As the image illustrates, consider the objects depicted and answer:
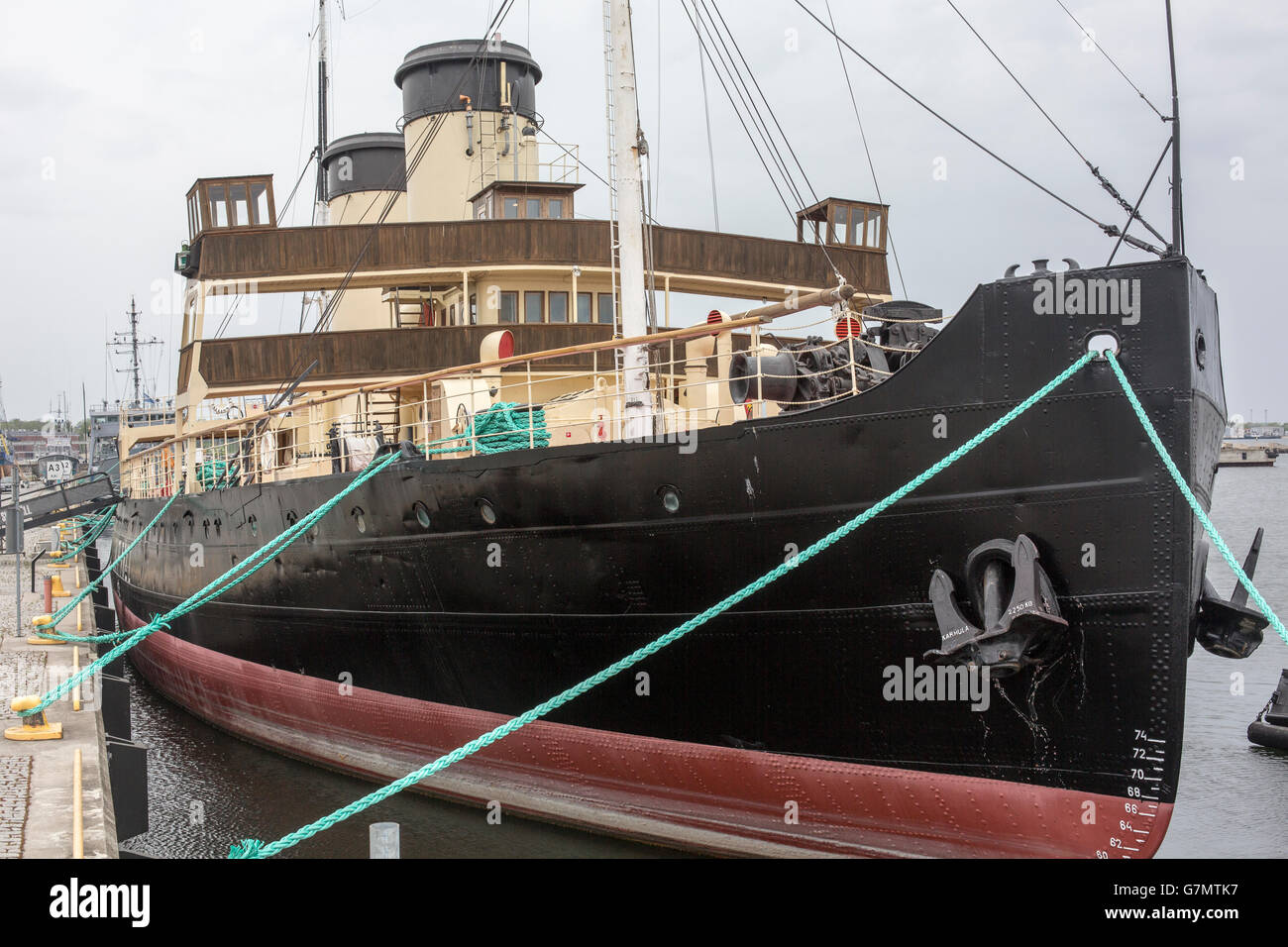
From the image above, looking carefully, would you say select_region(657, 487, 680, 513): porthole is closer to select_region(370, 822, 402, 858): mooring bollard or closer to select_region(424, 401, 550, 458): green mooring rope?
select_region(424, 401, 550, 458): green mooring rope

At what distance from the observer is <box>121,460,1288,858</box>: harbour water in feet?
34.7

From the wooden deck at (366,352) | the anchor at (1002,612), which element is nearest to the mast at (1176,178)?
the anchor at (1002,612)

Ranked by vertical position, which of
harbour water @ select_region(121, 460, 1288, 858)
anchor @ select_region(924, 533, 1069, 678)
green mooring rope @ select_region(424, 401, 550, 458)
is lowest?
harbour water @ select_region(121, 460, 1288, 858)

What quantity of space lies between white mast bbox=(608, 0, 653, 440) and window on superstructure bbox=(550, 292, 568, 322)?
5657 mm

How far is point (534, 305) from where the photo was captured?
1630cm

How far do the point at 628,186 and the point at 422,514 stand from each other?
3.70 meters

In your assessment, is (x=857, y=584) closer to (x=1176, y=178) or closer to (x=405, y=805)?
(x=1176, y=178)

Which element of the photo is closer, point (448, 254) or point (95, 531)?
point (448, 254)

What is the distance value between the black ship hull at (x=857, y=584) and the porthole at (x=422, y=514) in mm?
44

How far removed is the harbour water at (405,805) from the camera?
10.6 meters

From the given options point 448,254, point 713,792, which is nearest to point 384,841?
point 713,792

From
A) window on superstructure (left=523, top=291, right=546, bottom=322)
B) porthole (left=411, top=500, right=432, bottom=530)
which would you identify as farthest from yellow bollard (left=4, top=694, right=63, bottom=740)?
window on superstructure (left=523, top=291, right=546, bottom=322)

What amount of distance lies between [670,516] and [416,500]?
302 cm

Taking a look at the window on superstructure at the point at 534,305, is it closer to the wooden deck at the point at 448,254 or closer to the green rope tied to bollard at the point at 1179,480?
the wooden deck at the point at 448,254
